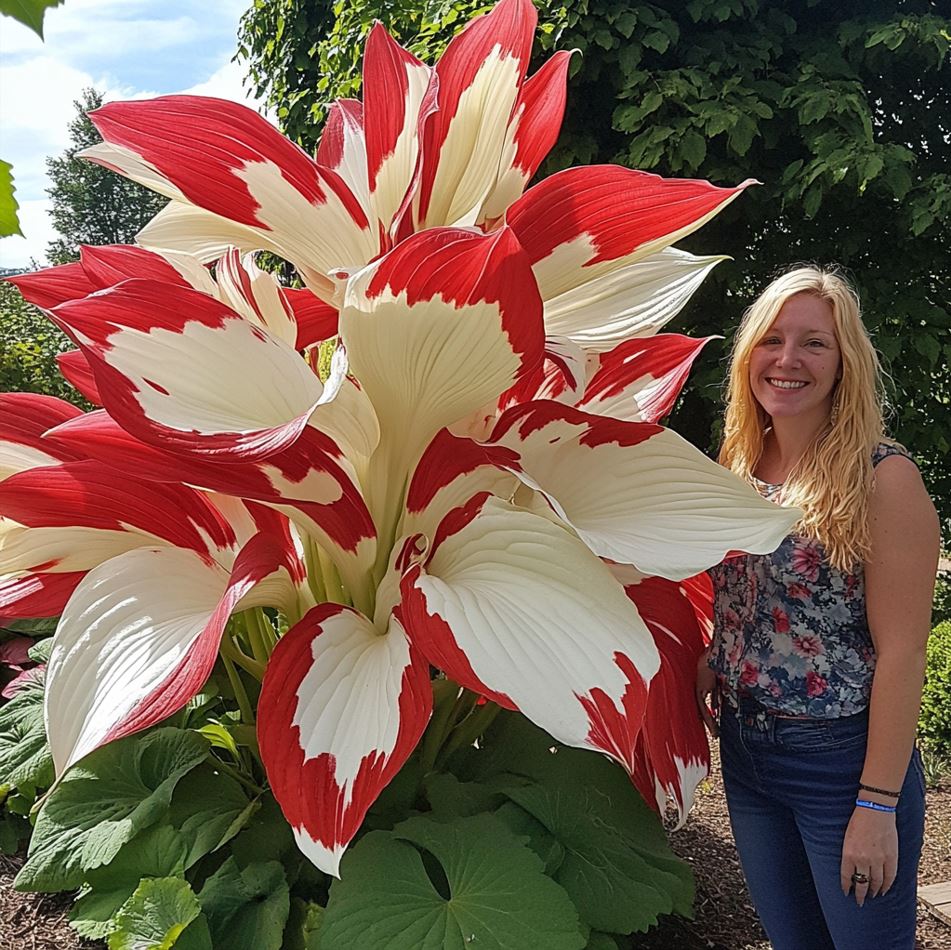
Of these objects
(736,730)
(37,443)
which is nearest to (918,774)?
(736,730)

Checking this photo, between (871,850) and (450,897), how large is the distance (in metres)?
0.64

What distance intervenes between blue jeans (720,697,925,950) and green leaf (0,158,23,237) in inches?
49.6

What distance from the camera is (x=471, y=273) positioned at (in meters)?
0.78

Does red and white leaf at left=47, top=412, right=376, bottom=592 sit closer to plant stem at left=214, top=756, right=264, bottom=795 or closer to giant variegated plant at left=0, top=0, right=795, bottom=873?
giant variegated plant at left=0, top=0, right=795, bottom=873

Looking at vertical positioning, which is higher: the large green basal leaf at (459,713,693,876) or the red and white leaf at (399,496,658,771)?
the red and white leaf at (399,496,658,771)

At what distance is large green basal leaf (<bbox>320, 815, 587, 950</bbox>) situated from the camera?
0.91 meters

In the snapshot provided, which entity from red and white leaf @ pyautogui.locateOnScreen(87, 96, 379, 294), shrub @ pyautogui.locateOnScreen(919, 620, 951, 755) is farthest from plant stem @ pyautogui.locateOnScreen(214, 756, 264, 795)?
shrub @ pyautogui.locateOnScreen(919, 620, 951, 755)

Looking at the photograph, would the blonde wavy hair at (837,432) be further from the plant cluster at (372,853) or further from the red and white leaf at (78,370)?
the red and white leaf at (78,370)

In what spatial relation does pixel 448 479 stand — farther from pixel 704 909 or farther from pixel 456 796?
pixel 704 909

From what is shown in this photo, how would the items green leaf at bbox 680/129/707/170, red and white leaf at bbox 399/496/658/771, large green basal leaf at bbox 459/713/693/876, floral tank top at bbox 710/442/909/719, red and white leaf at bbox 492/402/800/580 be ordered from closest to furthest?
red and white leaf at bbox 399/496/658/771 < red and white leaf at bbox 492/402/800/580 < large green basal leaf at bbox 459/713/693/876 < floral tank top at bbox 710/442/909/719 < green leaf at bbox 680/129/707/170

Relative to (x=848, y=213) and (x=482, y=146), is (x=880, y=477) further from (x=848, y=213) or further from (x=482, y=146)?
(x=848, y=213)

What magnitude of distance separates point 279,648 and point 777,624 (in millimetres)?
783

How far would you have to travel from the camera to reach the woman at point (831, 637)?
1295 mm

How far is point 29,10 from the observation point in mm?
292
